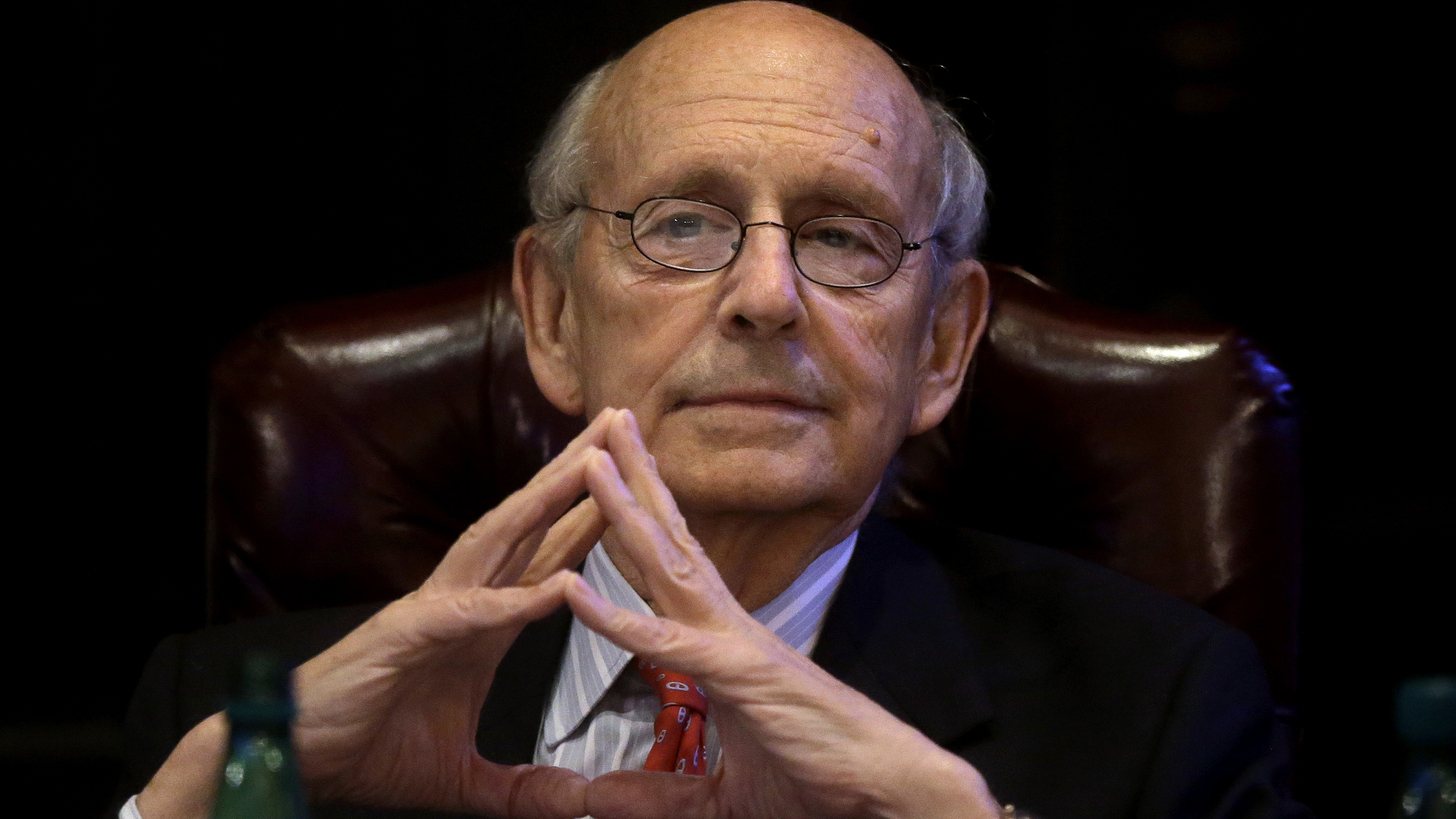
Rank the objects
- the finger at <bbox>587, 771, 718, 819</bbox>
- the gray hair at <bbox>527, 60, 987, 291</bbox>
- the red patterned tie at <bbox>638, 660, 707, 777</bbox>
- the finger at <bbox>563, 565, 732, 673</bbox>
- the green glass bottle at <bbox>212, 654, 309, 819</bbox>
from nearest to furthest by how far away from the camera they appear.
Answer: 1. the green glass bottle at <bbox>212, 654, 309, 819</bbox>
2. the finger at <bbox>563, 565, 732, 673</bbox>
3. the finger at <bbox>587, 771, 718, 819</bbox>
4. the red patterned tie at <bbox>638, 660, 707, 777</bbox>
5. the gray hair at <bbox>527, 60, 987, 291</bbox>

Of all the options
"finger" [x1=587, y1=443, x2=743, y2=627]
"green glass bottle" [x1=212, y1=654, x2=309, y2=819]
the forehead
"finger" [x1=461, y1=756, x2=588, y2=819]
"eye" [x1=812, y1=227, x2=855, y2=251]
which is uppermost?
the forehead

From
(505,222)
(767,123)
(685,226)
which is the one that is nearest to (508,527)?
(685,226)

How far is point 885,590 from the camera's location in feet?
5.90

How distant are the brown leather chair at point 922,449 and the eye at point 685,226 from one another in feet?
1.51

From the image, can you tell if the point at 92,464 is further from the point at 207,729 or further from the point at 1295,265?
the point at 1295,265

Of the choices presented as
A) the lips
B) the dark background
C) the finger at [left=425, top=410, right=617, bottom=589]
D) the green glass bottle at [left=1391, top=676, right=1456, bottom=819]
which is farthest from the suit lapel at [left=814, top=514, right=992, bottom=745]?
the dark background

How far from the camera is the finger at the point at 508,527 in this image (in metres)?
1.35

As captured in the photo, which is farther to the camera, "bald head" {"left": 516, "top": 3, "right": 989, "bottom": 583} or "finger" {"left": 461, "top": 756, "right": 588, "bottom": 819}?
"bald head" {"left": 516, "top": 3, "right": 989, "bottom": 583}

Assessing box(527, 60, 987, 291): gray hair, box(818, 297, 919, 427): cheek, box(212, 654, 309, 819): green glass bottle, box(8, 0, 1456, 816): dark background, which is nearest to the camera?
box(212, 654, 309, 819): green glass bottle

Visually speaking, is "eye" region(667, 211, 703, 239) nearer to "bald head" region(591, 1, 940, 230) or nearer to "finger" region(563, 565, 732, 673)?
"bald head" region(591, 1, 940, 230)

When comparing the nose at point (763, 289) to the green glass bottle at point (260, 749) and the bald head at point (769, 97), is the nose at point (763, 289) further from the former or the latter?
the green glass bottle at point (260, 749)

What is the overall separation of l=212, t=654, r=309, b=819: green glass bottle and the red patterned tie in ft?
2.11

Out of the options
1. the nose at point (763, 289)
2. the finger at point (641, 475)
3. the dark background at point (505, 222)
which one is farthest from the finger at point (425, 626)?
the dark background at point (505, 222)

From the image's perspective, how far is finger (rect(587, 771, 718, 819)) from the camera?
1.38 m
